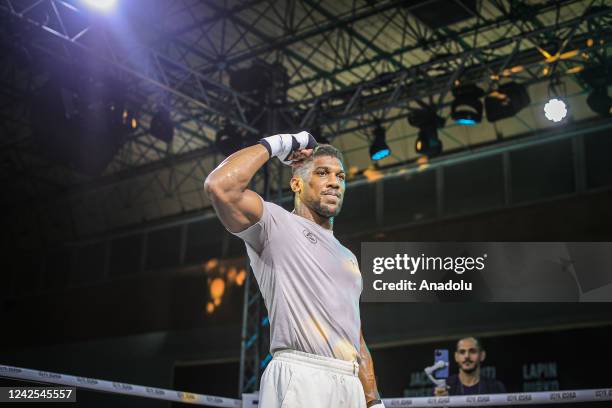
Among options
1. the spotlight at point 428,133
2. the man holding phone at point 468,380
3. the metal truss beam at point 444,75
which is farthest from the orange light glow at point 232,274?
the man holding phone at point 468,380

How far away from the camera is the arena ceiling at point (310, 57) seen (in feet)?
31.1

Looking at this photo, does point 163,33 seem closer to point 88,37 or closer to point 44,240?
point 88,37

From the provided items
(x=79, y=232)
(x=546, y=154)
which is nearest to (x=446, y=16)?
(x=546, y=154)

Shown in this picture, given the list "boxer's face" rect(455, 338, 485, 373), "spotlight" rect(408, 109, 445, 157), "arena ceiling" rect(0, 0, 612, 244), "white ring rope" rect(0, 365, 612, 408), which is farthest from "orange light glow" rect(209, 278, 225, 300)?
"white ring rope" rect(0, 365, 612, 408)

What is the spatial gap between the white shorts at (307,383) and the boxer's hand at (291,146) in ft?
2.40

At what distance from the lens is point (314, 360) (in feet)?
8.82

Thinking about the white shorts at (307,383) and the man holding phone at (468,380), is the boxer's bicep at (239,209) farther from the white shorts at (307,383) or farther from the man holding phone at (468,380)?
the man holding phone at (468,380)

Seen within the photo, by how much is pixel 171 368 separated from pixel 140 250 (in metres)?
3.70

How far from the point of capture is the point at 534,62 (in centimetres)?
963

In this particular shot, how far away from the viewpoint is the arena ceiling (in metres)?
9.48

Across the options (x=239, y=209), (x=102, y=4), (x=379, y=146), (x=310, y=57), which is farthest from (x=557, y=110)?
(x=239, y=209)

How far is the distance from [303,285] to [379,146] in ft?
26.9

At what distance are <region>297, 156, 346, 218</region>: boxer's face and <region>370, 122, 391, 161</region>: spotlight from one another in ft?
25.8

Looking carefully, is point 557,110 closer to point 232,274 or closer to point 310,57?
point 310,57
